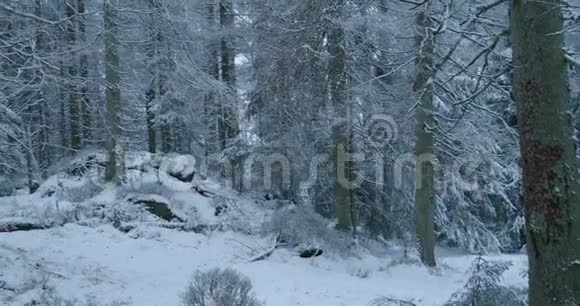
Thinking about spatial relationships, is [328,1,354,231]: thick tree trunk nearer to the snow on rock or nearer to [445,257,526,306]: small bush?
the snow on rock

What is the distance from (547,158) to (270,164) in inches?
455

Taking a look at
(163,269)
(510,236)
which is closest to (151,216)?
(163,269)

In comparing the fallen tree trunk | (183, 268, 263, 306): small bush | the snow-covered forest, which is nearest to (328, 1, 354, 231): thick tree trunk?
the snow-covered forest

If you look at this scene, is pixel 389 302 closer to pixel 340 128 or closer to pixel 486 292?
pixel 486 292

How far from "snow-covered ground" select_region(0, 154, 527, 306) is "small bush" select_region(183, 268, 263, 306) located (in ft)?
4.71

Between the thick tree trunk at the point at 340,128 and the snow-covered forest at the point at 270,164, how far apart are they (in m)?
0.04

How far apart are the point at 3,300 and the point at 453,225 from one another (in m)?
13.7

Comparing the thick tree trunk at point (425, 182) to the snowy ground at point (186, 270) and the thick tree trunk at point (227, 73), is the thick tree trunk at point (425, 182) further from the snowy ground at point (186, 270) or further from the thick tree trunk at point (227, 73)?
the thick tree trunk at point (227, 73)

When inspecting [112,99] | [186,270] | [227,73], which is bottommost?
[186,270]

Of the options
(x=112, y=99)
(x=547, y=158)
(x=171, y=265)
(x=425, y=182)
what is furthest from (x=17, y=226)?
(x=547, y=158)

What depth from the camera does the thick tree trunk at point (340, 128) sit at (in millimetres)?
12781

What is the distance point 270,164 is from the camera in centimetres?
1499

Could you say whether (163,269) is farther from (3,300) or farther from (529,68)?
(529,68)

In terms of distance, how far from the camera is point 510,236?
18266mm
